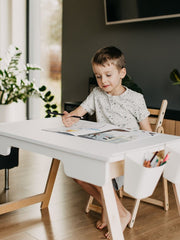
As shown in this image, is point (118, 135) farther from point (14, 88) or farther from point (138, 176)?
point (14, 88)

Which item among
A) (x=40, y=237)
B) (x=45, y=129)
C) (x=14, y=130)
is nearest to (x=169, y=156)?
(x=45, y=129)

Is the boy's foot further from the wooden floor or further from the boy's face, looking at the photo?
the boy's face

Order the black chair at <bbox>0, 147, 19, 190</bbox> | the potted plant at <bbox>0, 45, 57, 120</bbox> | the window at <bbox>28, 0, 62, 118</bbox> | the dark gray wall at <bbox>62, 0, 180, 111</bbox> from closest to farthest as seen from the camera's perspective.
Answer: the black chair at <bbox>0, 147, 19, 190</bbox> → the dark gray wall at <bbox>62, 0, 180, 111</bbox> → the potted plant at <bbox>0, 45, 57, 120</bbox> → the window at <bbox>28, 0, 62, 118</bbox>

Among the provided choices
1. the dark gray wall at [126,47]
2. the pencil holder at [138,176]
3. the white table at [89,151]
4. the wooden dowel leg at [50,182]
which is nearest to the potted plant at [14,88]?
the dark gray wall at [126,47]

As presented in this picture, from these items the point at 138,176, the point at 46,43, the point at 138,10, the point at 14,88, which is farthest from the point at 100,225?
the point at 46,43

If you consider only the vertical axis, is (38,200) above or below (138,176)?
below

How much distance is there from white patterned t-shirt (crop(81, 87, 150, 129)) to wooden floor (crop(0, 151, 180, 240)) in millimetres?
583

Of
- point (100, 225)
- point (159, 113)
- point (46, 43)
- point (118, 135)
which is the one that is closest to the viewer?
point (118, 135)

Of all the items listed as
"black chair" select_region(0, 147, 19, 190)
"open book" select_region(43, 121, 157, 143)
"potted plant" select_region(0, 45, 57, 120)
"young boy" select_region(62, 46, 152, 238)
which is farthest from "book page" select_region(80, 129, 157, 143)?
"potted plant" select_region(0, 45, 57, 120)

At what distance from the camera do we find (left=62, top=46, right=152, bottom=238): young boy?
6.82ft

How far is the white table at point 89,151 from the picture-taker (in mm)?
1340

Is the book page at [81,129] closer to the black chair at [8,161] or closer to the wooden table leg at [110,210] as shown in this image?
the wooden table leg at [110,210]

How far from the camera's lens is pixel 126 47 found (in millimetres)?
4094

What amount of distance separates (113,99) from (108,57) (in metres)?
0.29
